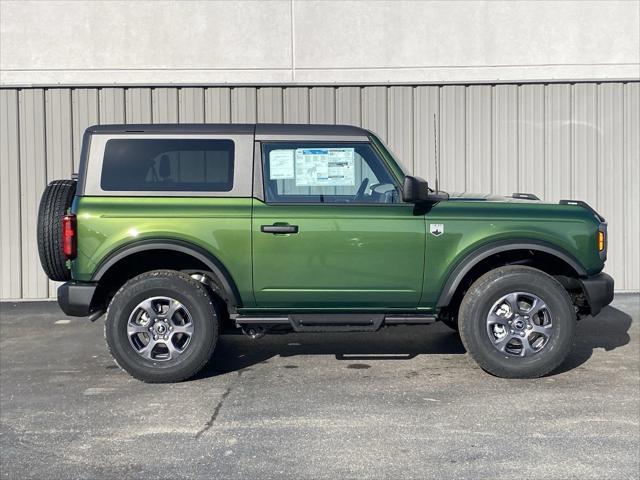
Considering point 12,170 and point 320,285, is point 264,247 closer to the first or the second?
point 320,285

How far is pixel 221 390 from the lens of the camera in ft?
19.2

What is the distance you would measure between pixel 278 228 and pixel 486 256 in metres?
1.61

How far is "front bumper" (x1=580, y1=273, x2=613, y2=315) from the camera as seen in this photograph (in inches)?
244

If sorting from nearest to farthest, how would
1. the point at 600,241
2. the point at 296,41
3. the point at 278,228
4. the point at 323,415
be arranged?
the point at 323,415 < the point at 278,228 < the point at 600,241 < the point at 296,41

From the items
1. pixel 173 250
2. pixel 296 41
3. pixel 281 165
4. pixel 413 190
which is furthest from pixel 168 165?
pixel 296 41

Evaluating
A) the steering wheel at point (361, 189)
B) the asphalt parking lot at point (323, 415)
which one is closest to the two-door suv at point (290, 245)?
the steering wheel at point (361, 189)

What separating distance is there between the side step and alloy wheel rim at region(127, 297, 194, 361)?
1.42 ft

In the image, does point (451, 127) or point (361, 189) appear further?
point (451, 127)

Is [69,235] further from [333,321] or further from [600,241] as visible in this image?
[600,241]

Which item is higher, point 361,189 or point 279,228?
point 361,189

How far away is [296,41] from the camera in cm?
998

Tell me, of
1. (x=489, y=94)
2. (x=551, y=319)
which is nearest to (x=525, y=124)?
(x=489, y=94)

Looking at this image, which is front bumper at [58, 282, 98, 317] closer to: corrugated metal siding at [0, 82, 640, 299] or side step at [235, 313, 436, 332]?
side step at [235, 313, 436, 332]

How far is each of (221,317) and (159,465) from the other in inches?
94.9
